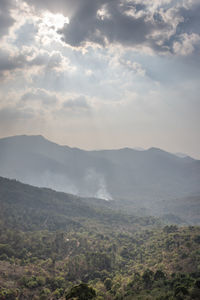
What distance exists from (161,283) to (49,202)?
488 ft

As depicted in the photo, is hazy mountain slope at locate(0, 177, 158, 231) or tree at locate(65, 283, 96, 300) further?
hazy mountain slope at locate(0, 177, 158, 231)

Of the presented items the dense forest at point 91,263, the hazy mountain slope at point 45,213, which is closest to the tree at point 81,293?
the dense forest at point 91,263

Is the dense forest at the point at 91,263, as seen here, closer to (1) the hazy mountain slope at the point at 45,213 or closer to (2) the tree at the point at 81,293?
(2) the tree at the point at 81,293

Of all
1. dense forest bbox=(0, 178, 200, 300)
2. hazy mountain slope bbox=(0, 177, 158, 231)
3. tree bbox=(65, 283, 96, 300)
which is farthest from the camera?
hazy mountain slope bbox=(0, 177, 158, 231)

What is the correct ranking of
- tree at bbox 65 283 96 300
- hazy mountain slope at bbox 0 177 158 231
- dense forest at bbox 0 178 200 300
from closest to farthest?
1. tree at bbox 65 283 96 300
2. dense forest at bbox 0 178 200 300
3. hazy mountain slope at bbox 0 177 158 231

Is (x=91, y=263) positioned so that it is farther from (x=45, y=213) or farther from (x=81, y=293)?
(x=45, y=213)

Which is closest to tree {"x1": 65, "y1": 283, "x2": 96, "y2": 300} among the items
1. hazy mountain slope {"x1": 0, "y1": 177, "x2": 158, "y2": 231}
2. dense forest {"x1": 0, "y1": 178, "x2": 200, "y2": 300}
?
dense forest {"x1": 0, "y1": 178, "x2": 200, "y2": 300}

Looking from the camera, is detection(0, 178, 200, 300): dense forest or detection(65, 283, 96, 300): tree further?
detection(0, 178, 200, 300): dense forest

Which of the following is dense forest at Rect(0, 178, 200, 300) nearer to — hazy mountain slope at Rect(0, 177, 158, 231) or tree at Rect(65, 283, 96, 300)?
tree at Rect(65, 283, 96, 300)

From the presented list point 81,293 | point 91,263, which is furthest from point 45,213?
point 81,293

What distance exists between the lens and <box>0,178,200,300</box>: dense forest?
42156mm

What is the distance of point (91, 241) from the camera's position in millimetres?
103250

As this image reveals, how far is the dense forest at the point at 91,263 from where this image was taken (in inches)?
1660

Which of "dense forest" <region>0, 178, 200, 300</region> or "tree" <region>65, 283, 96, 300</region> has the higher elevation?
"tree" <region>65, 283, 96, 300</region>
